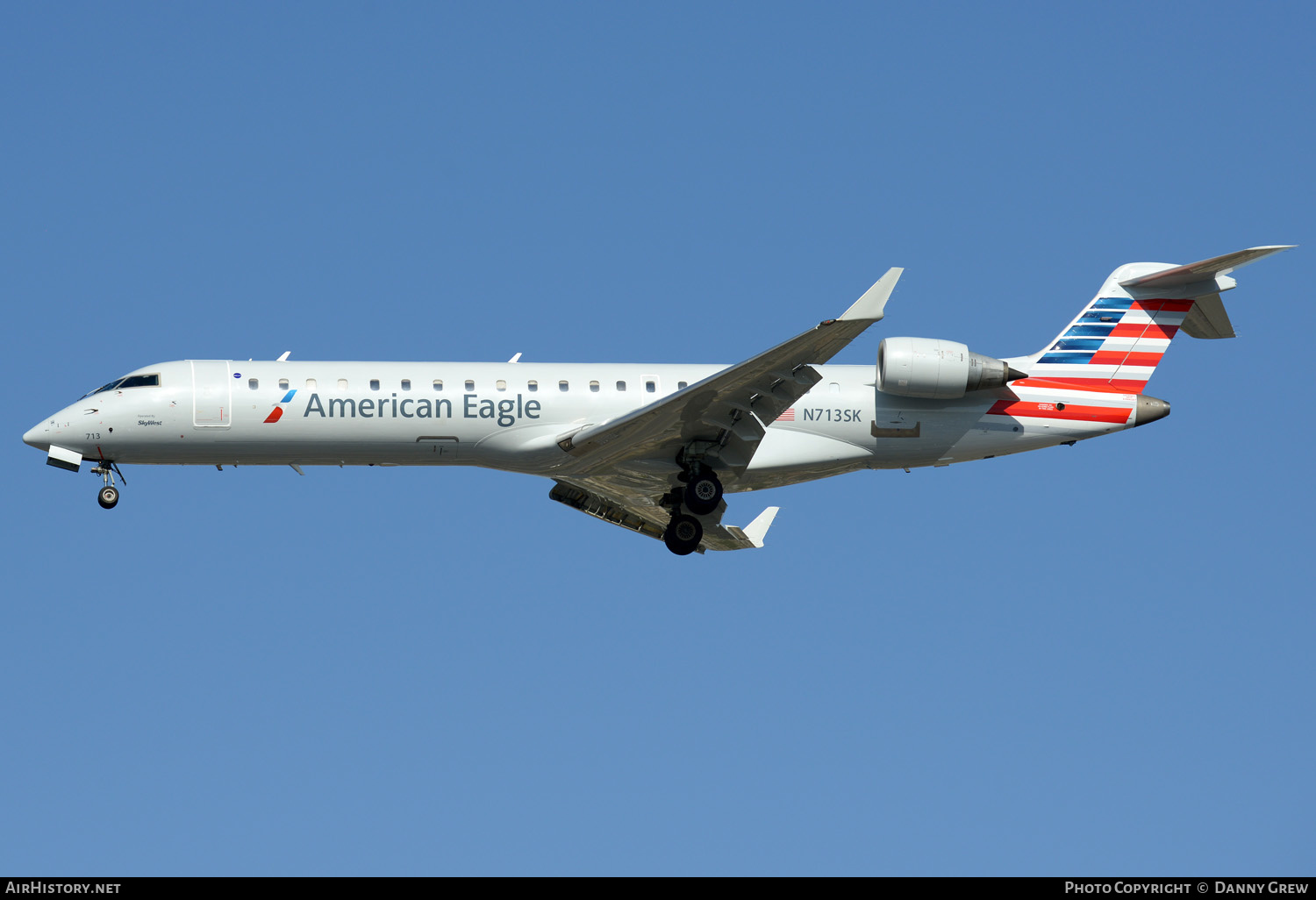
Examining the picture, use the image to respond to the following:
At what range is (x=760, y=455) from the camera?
25266 mm

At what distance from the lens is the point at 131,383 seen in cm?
2486

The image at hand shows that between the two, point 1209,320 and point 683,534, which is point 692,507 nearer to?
point 683,534

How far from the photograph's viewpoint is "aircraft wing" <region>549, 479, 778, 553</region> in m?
27.7

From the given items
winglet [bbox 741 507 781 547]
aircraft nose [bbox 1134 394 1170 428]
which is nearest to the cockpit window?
winglet [bbox 741 507 781 547]

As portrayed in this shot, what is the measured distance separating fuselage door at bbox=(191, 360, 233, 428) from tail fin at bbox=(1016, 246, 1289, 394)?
45.3ft

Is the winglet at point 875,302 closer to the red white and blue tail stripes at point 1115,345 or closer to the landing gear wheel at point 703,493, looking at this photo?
the landing gear wheel at point 703,493

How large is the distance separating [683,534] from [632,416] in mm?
2943

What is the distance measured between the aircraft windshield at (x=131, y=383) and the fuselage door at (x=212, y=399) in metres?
0.69

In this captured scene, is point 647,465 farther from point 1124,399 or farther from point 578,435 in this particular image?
point 1124,399

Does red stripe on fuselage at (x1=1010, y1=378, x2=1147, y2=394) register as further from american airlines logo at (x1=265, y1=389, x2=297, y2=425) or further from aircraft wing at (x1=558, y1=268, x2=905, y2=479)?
american airlines logo at (x1=265, y1=389, x2=297, y2=425)

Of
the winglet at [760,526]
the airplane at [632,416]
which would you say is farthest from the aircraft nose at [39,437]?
the winglet at [760,526]
